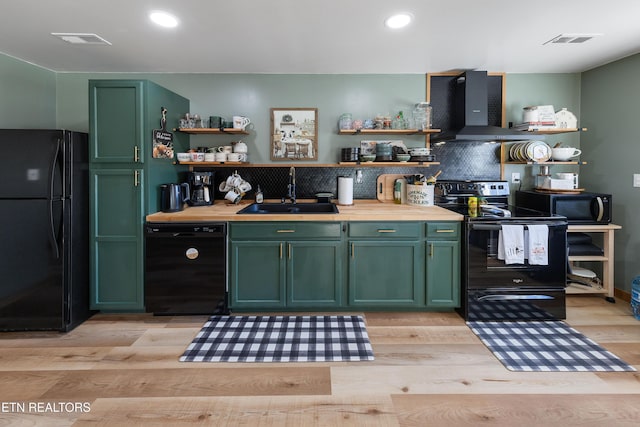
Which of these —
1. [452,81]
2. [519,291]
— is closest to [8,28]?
[452,81]

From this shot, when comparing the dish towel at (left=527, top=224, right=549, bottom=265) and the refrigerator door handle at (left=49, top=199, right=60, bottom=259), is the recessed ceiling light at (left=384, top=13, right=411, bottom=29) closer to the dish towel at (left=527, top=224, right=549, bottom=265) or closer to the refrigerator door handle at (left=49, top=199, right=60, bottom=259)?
the dish towel at (left=527, top=224, right=549, bottom=265)

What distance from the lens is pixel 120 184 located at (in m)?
2.94

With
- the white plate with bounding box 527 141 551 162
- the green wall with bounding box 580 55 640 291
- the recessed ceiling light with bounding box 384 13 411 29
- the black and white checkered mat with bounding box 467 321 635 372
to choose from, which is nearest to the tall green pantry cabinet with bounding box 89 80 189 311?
the recessed ceiling light with bounding box 384 13 411 29

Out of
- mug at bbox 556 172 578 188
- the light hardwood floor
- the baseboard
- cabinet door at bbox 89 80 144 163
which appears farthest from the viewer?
mug at bbox 556 172 578 188

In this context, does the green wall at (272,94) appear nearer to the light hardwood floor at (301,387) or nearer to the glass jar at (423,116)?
the glass jar at (423,116)

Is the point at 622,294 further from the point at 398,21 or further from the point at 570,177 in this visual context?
the point at 398,21

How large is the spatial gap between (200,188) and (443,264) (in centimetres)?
228

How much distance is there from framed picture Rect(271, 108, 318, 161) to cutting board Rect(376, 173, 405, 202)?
72cm

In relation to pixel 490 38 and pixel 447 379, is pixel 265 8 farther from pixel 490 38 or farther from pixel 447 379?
pixel 447 379

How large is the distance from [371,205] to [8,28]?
3.16 m

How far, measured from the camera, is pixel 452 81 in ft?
12.2

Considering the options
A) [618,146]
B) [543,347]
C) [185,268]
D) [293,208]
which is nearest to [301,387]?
[185,268]

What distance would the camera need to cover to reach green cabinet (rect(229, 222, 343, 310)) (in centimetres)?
301

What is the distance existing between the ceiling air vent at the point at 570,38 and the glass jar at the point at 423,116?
3.54ft
